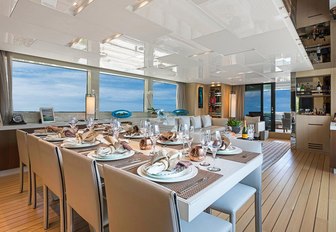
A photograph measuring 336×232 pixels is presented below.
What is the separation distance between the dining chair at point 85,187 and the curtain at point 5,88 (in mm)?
3257

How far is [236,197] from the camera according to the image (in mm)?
1415

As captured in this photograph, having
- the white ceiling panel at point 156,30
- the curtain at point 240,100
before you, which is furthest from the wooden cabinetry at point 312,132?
the curtain at point 240,100

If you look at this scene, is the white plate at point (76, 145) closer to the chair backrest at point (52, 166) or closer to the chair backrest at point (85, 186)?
the chair backrest at point (52, 166)

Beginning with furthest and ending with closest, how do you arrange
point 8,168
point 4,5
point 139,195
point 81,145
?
point 8,168 < point 4,5 < point 81,145 < point 139,195

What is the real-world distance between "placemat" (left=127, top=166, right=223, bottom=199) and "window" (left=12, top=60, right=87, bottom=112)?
4086 mm

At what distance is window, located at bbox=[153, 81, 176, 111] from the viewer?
22.5ft

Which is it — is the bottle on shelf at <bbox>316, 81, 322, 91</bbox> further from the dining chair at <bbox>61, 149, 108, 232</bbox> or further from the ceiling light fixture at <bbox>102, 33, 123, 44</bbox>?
the dining chair at <bbox>61, 149, 108, 232</bbox>

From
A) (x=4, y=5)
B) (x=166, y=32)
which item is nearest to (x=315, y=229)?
(x=166, y=32)

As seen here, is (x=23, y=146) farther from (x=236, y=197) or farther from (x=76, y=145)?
(x=236, y=197)

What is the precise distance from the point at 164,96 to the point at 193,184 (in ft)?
21.0

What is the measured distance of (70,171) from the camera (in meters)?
1.27

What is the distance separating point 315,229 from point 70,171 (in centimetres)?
229

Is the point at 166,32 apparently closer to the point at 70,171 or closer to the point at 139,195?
the point at 70,171

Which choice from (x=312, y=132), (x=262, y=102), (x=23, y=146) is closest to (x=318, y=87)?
(x=312, y=132)
